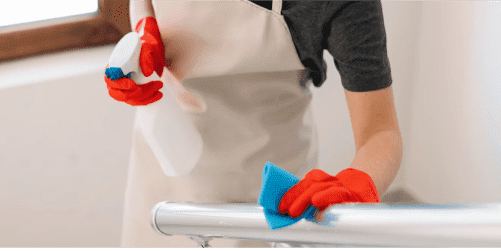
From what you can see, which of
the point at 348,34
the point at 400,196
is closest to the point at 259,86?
the point at 348,34

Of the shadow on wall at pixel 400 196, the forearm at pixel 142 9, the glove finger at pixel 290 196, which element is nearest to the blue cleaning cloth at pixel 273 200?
the glove finger at pixel 290 196

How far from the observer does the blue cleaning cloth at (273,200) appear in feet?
A: 1.04

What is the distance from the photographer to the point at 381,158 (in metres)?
0.52

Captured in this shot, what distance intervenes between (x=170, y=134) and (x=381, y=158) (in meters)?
0.41

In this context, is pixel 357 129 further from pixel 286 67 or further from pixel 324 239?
pixel 324 239

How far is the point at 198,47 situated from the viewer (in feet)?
2.05

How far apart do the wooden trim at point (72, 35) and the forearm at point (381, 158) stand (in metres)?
0.91

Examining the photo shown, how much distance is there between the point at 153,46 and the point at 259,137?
0.24m

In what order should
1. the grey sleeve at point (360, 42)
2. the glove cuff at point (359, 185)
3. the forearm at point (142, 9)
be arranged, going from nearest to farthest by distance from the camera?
1. the glove cuff at point (359, 185)
2. the grey sleeve at point (360, 42)
3. the forearm at point (142, 9)

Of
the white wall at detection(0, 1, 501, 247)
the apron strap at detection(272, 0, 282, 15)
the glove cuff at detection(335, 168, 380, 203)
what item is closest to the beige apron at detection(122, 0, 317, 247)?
the apron strap at detection(272, 0, 282, 15)

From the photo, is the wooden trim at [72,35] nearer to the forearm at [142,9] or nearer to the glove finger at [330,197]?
the forearm at [142,9]

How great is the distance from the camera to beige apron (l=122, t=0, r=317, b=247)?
587mm

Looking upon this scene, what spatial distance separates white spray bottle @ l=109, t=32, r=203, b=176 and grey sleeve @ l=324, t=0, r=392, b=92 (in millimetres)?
301

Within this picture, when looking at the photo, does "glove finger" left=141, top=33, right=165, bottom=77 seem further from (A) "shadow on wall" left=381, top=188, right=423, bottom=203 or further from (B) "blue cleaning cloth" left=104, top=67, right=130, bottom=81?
(A) "shadow on wall" left=381, top=188, right=423, bottom=203
